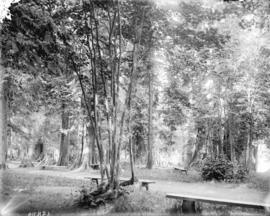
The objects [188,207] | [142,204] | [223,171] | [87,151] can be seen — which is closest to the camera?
[188,207]

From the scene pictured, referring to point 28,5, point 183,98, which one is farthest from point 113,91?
point 183,98

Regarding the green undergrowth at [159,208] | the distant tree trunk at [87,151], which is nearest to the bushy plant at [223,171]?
the green undergrowth at [159,208]

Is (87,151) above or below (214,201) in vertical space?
above

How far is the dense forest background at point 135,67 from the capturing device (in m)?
5.80

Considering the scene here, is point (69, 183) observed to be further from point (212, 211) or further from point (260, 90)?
point (260, 90)

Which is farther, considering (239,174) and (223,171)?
(223,171)

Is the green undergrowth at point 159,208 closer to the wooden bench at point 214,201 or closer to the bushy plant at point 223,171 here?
the wooden bench at point 214,201

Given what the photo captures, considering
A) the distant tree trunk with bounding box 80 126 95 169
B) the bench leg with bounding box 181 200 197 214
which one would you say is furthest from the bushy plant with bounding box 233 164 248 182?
the distant tree trunk with bounding box 80 126 95 169

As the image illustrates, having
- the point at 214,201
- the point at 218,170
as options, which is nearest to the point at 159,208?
the point at 214,201

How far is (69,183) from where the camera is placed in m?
9.11

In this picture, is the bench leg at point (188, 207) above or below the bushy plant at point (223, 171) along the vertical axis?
below

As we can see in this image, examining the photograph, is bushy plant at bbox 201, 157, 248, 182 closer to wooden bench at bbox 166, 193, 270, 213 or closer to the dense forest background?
the dense forest background

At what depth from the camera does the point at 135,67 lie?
6.67m

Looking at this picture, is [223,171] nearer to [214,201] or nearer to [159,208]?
[159,208]
